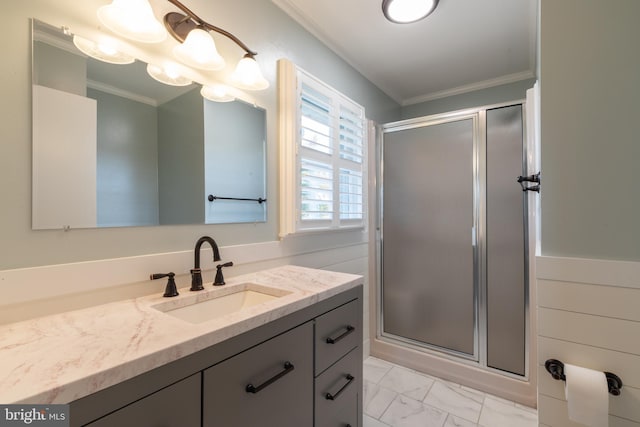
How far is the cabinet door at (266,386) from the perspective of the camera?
0.71 m

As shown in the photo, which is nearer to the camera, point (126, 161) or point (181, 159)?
point (126, 161)

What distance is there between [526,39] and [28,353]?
2.96 m

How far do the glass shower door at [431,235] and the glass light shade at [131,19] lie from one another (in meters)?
1.85

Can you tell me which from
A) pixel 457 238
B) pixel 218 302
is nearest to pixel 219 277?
pixel 218 302

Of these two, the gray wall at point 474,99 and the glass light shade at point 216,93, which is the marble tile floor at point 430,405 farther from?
the gray wall at point 474,99

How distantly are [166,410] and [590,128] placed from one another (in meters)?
1.60

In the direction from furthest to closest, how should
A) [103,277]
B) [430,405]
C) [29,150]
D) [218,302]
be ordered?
[430,405]
[218,302]
[103,277]
[29,150]

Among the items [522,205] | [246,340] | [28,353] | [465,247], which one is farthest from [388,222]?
[28,353]

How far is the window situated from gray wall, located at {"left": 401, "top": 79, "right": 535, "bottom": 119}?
1122 millimetres

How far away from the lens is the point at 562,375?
3.43 ft

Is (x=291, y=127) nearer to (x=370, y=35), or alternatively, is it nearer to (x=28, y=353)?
(x=370, y=35)

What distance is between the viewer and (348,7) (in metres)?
1.66

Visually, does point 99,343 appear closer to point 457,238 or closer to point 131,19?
point 131,19

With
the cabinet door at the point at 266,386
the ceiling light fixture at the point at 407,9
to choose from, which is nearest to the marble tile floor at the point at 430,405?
the cabinet door at the point at 266,386
